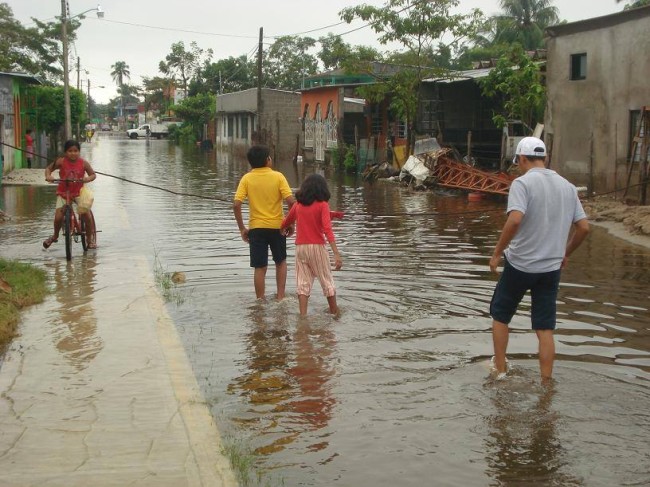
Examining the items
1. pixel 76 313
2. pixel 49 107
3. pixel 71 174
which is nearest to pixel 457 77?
pixel 71 174

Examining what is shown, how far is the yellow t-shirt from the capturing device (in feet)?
28.9

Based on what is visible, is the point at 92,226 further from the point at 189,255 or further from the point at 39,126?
the point at 39,126

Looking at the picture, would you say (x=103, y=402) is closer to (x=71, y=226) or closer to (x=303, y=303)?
(x=303, y=303)

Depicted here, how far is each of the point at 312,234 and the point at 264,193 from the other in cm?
79

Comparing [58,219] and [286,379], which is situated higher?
[58,219]

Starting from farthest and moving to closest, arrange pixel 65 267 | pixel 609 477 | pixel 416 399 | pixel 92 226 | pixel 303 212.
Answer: pixel 92 226 → pixel 65 267 → pixel 303 212 → pixel 416 399 → pixel 609 477

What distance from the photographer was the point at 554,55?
22.3 metres

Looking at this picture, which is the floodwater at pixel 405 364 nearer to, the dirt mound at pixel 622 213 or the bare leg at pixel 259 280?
the bare leg at pixel 259 280

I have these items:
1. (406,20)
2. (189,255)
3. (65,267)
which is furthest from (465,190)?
(65,267)

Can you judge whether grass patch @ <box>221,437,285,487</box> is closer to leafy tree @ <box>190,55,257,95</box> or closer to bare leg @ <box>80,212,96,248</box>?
bare leg @ <box>80,212,96,248</box>

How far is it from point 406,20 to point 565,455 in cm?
2658

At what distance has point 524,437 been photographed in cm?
524

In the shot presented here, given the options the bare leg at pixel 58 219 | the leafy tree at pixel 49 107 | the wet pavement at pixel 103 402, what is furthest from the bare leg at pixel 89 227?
the leafy tree at pixel 49 107

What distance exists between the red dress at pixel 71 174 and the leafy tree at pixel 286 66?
66.5 metres
